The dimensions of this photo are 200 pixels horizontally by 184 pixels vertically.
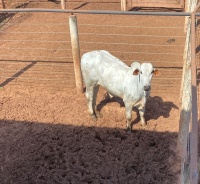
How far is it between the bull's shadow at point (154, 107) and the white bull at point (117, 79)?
32 cm

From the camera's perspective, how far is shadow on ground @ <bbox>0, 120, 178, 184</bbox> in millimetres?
5008

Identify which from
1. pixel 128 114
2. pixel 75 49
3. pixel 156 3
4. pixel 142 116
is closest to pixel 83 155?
pixel 128 114

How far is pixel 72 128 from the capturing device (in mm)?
5965

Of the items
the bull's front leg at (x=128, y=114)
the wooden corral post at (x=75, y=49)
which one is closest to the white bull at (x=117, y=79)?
the bull's front leg at (x=128, y=114)

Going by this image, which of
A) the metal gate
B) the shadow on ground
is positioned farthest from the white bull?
the metal gate

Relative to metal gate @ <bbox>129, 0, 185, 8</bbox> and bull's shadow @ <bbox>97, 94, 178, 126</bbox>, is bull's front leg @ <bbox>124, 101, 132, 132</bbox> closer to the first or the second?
bull's shadow @ <bbox>97, 94, 178, 126</bbox>

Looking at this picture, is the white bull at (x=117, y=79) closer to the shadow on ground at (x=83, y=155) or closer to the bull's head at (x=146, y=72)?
the bull's head at (x=146, y=72)

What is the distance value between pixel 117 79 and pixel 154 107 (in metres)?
1.26

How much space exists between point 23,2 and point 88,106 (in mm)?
8104

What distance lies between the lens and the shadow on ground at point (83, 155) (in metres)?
5.01

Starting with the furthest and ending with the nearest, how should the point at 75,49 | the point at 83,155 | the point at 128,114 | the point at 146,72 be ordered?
the point at 75,49 < the point at 128,114 < the point at 83,155 < the point at 146,72

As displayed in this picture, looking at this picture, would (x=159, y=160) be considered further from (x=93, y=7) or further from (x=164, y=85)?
(x=93, y=7)

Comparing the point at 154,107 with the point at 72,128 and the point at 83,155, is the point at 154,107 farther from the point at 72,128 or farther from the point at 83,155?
the point at 83,155

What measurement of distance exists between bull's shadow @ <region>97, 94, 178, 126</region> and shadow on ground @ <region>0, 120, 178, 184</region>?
45cm
